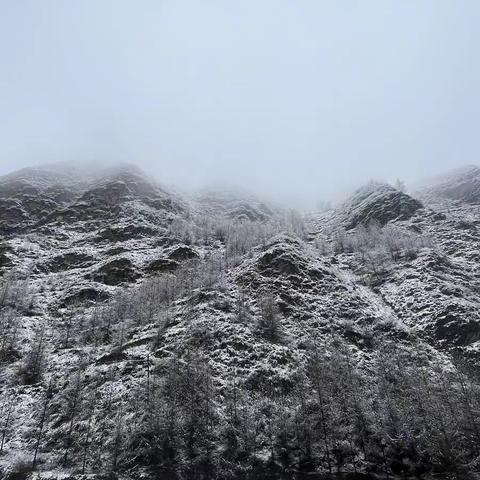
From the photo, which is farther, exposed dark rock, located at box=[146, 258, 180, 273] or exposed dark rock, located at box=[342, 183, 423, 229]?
exposed dark rock, located at box=[342, 183, 423, 229]

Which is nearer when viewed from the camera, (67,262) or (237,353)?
(237,353)

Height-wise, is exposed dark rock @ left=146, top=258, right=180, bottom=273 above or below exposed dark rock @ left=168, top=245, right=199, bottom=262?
below

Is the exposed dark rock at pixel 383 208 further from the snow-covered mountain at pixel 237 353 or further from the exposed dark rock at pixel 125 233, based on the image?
the exposed dark rock at pixel 125 233

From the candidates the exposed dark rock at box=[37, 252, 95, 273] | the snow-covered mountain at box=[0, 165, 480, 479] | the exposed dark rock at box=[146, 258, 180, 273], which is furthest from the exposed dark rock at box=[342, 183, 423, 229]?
the exposed dark rock at box=[37, 252, 95, 273]

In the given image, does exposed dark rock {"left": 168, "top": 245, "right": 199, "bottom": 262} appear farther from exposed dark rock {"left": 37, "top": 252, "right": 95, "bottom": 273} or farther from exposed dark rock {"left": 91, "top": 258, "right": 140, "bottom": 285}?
exposed dark rock {"left": 37, "top": 252, "right": 95, "bottom": 273}

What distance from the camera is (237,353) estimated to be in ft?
261

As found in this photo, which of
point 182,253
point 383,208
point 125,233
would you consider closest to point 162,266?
point 182,253

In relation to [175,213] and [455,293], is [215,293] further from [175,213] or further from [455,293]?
[175,213]

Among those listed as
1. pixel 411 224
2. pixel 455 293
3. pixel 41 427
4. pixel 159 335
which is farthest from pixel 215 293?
pixel 411 224

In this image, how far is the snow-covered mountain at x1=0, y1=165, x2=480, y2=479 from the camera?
56.4 m

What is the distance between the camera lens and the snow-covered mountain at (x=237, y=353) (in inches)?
2221

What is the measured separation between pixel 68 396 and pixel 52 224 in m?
98.3

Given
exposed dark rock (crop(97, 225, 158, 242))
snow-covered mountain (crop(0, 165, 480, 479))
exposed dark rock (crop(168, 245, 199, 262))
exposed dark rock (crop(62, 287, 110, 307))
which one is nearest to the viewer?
snow-covered mountain (crop(0, 165, 480, 479))

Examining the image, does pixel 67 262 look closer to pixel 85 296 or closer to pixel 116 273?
pixel 116 273
